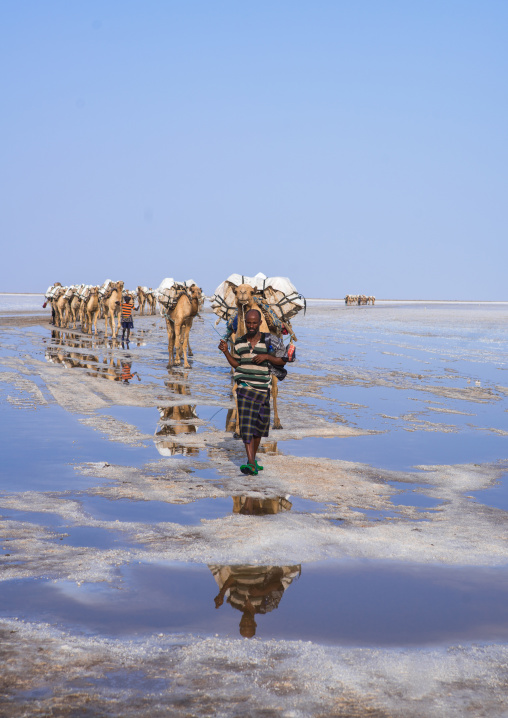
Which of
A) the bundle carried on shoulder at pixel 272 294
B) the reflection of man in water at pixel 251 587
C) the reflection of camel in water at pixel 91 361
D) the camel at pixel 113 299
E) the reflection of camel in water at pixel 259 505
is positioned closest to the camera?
the reflection of man in water at pixel 251 587

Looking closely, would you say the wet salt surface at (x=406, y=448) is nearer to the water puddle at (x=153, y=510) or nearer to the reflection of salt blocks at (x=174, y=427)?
the reflection of salt blocks at (x=174, y=427)

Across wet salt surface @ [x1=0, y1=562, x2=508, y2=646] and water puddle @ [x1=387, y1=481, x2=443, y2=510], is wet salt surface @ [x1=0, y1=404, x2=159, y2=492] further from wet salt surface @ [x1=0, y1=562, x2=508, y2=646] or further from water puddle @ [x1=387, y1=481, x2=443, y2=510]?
water puddle @ [x1=387, y1=481, x2=443, y2=510]

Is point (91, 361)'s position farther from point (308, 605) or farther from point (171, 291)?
point (308, 605)

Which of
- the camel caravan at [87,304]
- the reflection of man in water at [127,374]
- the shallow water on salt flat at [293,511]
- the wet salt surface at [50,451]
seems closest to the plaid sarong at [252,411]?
the shallow water on salt flat at [293,511]

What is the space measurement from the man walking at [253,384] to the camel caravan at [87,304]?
22191 millimetres

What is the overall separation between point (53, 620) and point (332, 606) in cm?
181

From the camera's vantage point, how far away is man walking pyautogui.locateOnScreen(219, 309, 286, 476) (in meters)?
8.83

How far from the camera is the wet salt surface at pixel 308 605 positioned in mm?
4840

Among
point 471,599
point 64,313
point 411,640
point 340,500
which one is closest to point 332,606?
point 411,640

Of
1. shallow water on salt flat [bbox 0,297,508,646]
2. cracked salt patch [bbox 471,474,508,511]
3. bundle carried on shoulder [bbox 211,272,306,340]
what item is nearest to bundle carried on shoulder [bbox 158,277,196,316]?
shallow water on salt flat [bbox 0,297,508,646]

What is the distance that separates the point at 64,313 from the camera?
47.4m

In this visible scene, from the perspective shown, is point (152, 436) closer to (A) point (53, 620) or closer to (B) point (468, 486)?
(B) point (468, 486)

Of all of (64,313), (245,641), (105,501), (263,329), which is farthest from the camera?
(64,313)

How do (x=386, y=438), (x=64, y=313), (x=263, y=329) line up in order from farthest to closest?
1. (x=64, y=313)
2. (x=386, y=438)
3. (x=263, y=329)
